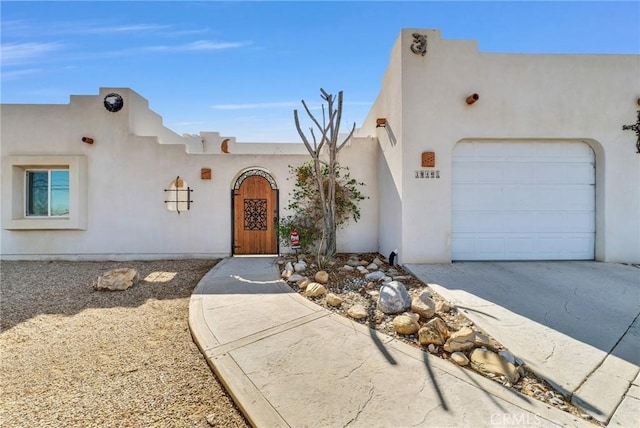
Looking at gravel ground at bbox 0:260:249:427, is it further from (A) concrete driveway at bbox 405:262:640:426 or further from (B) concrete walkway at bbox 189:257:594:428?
(A) concrete driveway at bbox 405:262:640:426

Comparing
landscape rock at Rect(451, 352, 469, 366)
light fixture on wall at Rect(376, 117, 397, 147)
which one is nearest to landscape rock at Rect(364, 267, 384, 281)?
landscape rock at Rect(451, 352, 469, 366)

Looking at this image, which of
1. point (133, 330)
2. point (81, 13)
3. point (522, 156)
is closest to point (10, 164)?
point (81, 13)

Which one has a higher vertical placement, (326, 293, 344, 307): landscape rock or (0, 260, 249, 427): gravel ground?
(326, 293, 344, 307): landscape rock

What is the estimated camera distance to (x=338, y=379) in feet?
7.88

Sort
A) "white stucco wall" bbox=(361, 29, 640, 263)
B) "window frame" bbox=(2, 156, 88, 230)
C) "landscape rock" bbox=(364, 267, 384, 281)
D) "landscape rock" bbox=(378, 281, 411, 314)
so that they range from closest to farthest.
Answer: "landscape rock" bbox=(378, 281, 411, 314) → "landscape rock" bbox=(364, 267, 384, 281) → "white stucco wall" bbox=(361, 29, 640, 263) → "window frame" bbox=(2, 156, 88, 230)

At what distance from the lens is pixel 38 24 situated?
5941 mm

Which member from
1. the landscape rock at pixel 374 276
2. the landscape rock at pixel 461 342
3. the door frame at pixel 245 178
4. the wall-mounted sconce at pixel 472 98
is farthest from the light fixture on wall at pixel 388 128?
the landscape rock at pixel 461 342

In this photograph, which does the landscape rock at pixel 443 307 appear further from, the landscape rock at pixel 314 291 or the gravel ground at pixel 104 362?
the gravel ground at pixel 104 362

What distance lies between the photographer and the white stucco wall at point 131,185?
7496 mm

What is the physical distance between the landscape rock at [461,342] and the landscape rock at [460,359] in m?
0.07

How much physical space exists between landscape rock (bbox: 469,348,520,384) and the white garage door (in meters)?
3.91

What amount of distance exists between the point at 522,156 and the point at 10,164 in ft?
41.7

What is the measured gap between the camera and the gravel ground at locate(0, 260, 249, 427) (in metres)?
2.16

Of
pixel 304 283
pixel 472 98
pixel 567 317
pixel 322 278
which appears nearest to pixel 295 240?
pixel 322 278
